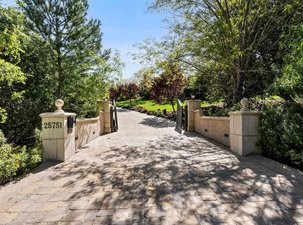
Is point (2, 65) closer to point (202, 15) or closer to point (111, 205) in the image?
point (111, 205)

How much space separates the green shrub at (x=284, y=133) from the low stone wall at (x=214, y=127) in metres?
1.71

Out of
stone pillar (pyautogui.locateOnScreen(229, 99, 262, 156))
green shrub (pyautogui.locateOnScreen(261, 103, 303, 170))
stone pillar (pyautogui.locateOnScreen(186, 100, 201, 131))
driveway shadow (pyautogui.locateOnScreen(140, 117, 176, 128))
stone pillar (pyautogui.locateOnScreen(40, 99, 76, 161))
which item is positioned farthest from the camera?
driveway shadow (pyautogui.locateOnScreen(140, 117, 176, 128))

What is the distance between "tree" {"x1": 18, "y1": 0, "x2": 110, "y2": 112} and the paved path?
13.5ft

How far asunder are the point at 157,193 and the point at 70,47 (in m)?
7.69

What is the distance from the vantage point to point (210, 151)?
21.2ft

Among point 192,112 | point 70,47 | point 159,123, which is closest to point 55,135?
point 70,47

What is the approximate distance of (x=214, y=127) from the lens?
8.41 metres

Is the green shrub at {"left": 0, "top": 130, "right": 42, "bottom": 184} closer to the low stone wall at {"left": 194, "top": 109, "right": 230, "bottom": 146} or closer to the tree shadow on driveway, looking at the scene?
the tree shadow on driveway

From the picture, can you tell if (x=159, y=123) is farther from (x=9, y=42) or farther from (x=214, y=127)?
(x=9, y=42)

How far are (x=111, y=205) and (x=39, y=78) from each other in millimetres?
5909

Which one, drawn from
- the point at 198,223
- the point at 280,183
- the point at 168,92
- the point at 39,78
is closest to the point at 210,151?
the point at 280,183

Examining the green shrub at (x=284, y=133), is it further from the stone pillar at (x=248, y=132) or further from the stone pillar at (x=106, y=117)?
the stone pillar at (x=106, y=117)

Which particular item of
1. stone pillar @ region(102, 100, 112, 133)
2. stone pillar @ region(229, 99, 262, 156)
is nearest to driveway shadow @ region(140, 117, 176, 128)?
stone pillar @ region(102, 100, 112, 133)

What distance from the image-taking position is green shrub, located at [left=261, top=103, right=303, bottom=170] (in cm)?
456
